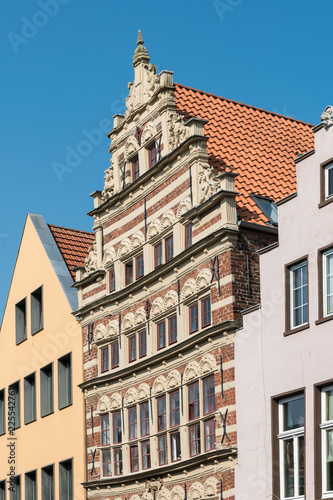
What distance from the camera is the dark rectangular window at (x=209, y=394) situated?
25.5 metres

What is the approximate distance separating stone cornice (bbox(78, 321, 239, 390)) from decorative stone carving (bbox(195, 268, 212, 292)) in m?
1.10

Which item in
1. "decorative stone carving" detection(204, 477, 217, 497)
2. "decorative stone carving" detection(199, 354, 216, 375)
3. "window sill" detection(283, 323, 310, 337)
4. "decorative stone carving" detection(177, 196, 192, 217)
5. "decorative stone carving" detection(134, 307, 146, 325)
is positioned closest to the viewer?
"window sill" detection(283, 323, 310, 337)

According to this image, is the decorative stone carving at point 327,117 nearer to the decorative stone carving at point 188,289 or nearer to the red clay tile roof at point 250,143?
the red clay tile roof at point 250,143

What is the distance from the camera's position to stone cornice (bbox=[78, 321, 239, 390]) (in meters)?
25.1

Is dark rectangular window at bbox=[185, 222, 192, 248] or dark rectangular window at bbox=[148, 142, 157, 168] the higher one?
dark rectangular window at bbox=[148, 142, 157, 168]

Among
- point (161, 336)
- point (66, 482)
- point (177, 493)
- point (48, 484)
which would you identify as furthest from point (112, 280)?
point (177, 493)

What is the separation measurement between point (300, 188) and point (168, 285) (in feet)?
18.8

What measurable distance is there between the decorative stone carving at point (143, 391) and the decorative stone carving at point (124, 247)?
3.93m

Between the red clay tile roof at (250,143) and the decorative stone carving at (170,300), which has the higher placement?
the red clay tile roof at (250,143)

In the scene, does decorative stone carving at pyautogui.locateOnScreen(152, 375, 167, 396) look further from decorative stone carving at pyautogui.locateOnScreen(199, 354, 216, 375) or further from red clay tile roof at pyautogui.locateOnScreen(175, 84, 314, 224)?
red clay tile roof at pyautogui.locateOnScreen(175, 84, 314, 224)

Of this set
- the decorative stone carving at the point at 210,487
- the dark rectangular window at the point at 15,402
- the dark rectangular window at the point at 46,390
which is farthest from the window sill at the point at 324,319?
the dark rectangular window at the point at 15,402

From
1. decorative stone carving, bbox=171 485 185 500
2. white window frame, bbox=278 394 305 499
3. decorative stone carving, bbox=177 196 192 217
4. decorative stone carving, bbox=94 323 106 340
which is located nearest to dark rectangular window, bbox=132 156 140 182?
decorative stone carving, bbox=177 196 192 217

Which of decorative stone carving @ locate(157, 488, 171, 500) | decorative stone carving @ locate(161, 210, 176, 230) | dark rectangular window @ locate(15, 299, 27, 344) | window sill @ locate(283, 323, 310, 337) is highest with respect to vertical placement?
decorative stone carving @ locate(161, 210, 176, 230)

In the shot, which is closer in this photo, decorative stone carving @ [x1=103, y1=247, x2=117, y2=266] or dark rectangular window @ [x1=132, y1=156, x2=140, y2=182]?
dark rectangular window @ [x1=132, y1=156, x2=140, y2=182]
